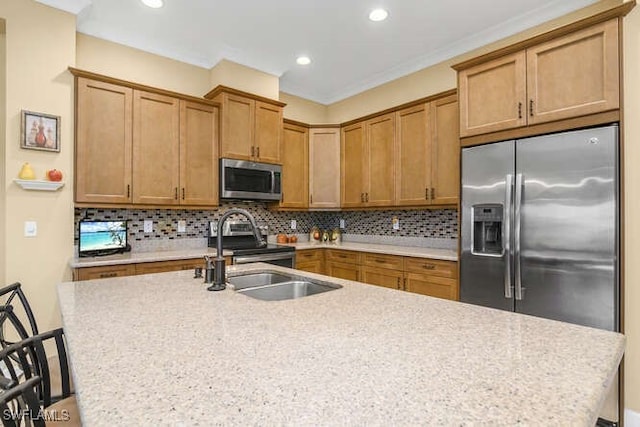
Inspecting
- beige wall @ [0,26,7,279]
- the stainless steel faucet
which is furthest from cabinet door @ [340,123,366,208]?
beige wall @ [0,26,7,279]

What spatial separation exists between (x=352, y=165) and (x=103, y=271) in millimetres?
2806

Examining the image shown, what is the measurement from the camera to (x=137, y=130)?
3.05 m

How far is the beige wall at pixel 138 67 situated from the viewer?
3072mm

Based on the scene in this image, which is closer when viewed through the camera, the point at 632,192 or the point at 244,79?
the point at 632,192

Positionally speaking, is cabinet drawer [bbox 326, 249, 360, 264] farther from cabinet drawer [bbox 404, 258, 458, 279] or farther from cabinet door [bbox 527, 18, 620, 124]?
cabinet door [bbox 527, 18, 620, 124]

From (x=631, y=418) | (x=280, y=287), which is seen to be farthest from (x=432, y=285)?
(x=280, y=287)

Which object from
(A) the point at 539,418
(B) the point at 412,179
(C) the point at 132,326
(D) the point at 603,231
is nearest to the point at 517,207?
(D) the point at 603,231

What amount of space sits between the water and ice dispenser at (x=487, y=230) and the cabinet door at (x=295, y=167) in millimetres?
2190

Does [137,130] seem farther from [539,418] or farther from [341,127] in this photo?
[539,418]

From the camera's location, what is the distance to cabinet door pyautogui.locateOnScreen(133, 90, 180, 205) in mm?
3053

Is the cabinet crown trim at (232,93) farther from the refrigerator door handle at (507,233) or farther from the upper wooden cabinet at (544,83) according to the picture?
the refrigerator door handle at (507,233)

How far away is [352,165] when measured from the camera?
13.8 feet

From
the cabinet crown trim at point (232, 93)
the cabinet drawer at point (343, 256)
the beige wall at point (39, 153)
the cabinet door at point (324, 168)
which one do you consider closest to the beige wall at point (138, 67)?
the cabinet crown trim at point (232, 93)

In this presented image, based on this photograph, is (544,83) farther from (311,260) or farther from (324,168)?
(311,260)
